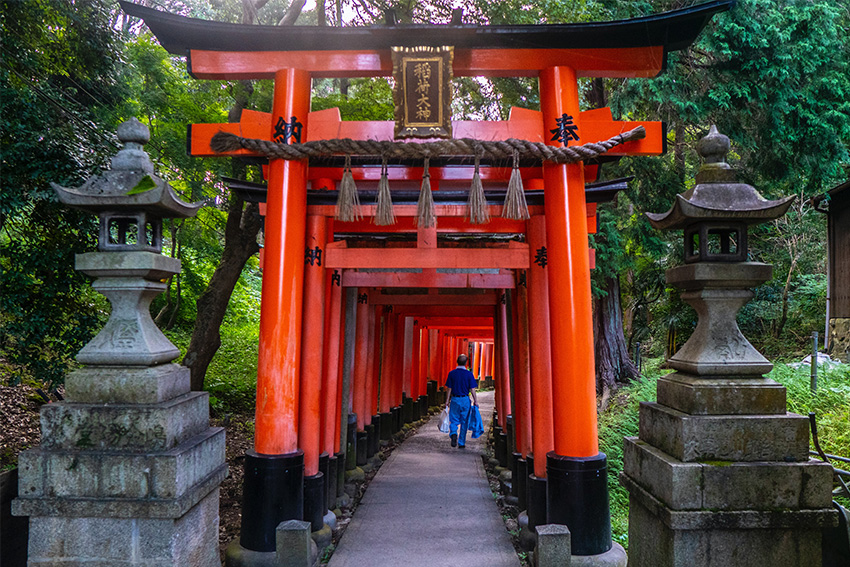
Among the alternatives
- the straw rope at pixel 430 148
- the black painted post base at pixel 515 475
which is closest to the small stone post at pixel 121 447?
the straw rope at pixel 430 148

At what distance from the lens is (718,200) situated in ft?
11.4

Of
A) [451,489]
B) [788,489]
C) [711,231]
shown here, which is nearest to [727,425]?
[788,489]

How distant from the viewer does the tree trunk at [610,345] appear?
11.6 metres

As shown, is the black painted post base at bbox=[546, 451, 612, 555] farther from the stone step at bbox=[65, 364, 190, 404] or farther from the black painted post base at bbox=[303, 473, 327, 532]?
the stone step at bbox=[65, 364, 190, 404]

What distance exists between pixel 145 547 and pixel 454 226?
447cm

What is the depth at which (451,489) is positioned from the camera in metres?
8.26

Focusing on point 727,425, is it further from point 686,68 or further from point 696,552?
point 686,68

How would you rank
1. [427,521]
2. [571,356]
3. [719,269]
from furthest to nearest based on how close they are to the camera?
[427,521]
[571,356]
[719,269]

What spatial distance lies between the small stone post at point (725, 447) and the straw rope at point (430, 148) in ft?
4.93

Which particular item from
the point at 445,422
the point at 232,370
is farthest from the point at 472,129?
the point at 232,370

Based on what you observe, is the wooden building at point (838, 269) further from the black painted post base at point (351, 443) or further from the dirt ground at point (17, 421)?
the dirt ground at point (17, 421)

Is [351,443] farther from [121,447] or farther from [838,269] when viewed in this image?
[838,269]

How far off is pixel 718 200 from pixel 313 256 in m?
3.72

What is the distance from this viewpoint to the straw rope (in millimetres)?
4773
